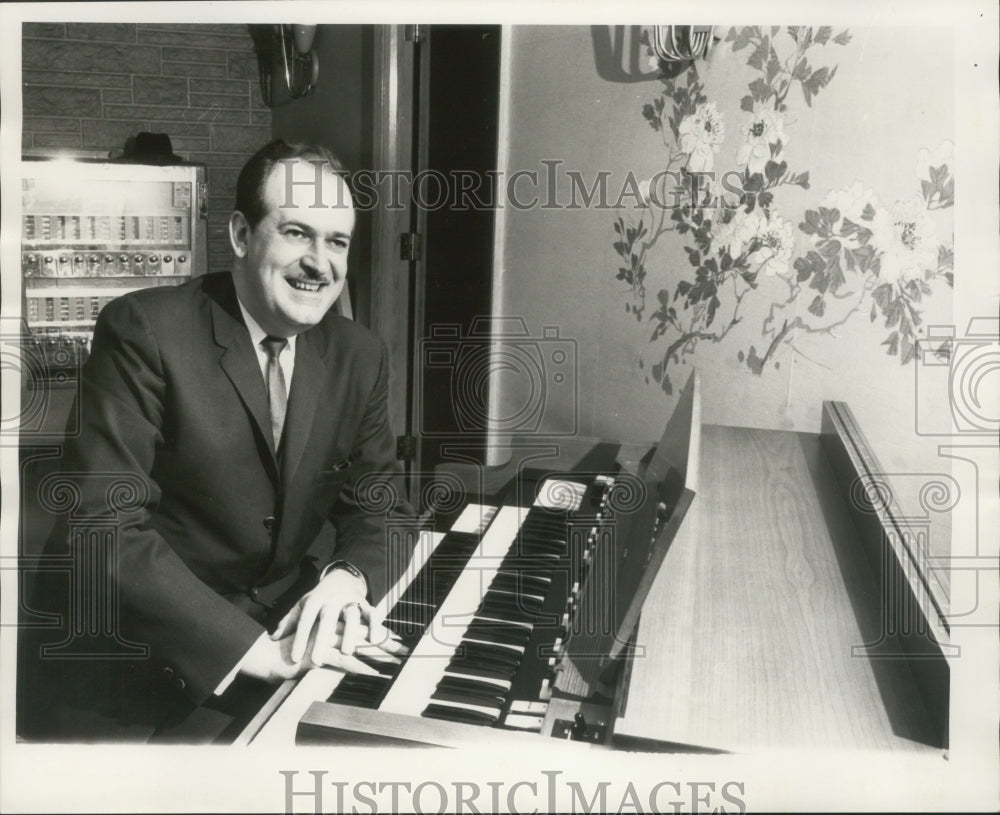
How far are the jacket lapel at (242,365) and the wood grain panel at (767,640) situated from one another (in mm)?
567

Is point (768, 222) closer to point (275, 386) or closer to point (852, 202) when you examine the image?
point (852, 202)

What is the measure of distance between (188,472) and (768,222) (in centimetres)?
100

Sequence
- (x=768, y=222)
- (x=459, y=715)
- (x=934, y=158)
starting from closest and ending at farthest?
(x=459, y=715), (x=934, y=158), (x=768, y=222)

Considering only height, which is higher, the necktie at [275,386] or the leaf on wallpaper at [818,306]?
the leaf on wallpaper at [818,306]

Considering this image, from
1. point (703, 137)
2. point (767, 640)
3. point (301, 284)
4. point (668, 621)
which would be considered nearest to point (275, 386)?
point (301, 284)

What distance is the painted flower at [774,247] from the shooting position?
1.38 meters

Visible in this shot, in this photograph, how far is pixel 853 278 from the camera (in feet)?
4.53

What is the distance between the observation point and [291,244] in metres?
1.12

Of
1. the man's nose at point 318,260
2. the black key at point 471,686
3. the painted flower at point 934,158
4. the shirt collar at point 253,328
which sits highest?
the painted flower at point 934,158

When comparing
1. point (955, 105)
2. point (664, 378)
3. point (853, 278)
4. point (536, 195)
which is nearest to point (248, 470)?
point (536, 195)

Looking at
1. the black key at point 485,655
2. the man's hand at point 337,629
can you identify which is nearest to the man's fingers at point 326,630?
the man's hand at point 337,629

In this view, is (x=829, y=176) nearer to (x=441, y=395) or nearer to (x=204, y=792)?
(x=441, y=395)

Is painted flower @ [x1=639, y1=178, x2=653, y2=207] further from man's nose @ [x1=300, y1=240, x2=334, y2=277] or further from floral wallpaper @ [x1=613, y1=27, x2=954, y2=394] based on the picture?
man's nose @ [x1=300, y1=240, x2=334, y2=277]

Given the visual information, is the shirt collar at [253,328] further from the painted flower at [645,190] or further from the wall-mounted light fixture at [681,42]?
the wall-mounted light fixture at [681,42]
